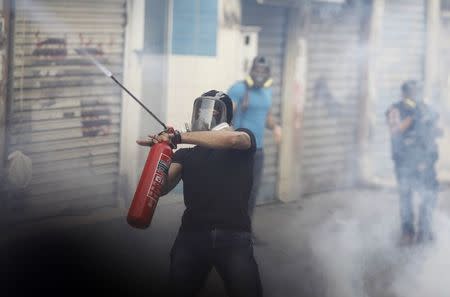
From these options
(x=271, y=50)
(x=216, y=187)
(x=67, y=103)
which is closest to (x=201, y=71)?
(x=271, y=50)

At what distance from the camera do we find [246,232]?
496 centimetres

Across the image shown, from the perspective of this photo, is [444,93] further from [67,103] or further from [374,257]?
[67,103]

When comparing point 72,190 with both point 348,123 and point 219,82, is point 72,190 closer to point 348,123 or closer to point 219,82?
point 219,82

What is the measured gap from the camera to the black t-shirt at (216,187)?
16.1 ft

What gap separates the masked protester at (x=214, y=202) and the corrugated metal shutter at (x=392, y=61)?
25.1 ft

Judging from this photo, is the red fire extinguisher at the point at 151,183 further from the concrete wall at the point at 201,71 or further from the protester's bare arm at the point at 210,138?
the concrete wall at the point at 201,71

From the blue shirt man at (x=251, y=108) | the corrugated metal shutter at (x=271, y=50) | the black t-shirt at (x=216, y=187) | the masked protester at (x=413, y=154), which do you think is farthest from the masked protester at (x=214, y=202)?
the corrugated metal shutter at (x=271, y=50)

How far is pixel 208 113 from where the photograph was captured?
502 cm

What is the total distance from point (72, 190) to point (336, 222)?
3069 millimetres

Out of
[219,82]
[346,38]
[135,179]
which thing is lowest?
[135,179]

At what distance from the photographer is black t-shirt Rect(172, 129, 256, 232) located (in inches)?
193

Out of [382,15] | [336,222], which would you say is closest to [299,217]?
[336,222]

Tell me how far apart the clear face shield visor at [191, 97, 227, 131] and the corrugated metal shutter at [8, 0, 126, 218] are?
349 cm

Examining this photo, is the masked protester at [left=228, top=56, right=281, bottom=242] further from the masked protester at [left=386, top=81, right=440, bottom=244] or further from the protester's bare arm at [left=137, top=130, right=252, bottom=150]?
the protester's bare arm at [left=137, top=130, right=252, bottom=150]
